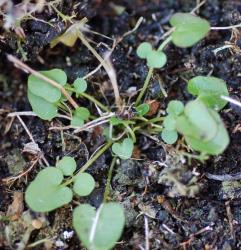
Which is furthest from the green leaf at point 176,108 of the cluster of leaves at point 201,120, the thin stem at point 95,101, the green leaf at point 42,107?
the green leaf at point 42,107

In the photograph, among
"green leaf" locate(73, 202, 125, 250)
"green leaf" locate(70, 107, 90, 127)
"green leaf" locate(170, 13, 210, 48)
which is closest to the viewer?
"green leaf" locate(73, 202, 125, 250)

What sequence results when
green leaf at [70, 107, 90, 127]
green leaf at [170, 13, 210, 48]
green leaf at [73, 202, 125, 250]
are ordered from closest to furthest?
green leaf at [73, 202, 125, 250] → green leaf at [170, 13, 210, 48] → green leaf at [70, 107, 90, 127]

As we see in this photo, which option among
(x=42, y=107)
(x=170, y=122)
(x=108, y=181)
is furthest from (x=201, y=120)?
(x=42, y=107)

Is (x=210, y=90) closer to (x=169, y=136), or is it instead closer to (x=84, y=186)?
(x=169, y=136)

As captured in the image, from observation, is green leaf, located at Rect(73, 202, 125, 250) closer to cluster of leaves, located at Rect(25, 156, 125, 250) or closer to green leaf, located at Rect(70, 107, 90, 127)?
cluster of leaves, located at Rect(25, 156, 125, 250)

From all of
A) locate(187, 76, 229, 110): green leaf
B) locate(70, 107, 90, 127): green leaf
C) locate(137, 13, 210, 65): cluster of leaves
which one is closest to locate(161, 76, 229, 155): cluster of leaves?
locate(187, 76, 229, 110): green leaf

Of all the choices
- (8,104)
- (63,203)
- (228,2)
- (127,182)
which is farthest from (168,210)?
(228,2)

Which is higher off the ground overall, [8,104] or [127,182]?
[8,104]

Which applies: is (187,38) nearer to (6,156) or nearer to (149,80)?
(149,80)
